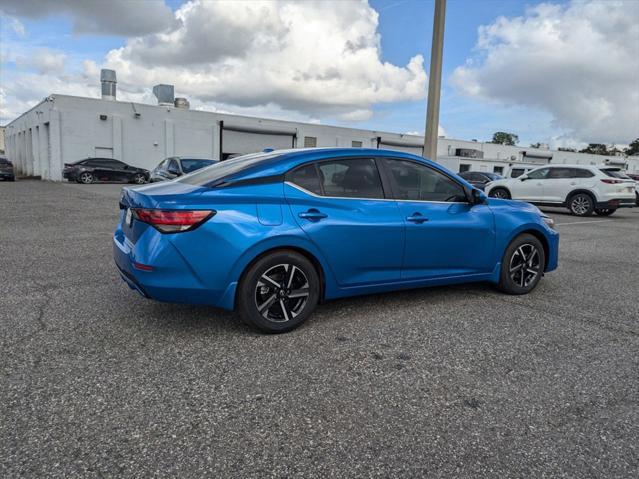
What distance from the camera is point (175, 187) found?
383 cm

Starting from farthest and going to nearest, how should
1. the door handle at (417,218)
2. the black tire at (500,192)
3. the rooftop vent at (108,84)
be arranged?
1. the rooftop vent at (108,84)
2. the black tire at (500,192)
3. the door handle at (417,218)

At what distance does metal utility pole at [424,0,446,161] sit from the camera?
1217 cm

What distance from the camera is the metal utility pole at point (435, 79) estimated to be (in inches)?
479

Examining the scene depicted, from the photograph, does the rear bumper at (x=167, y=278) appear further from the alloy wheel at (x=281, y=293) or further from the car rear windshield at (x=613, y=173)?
the car rear windshield at (x=613, y=173)

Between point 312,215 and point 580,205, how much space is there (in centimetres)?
1409

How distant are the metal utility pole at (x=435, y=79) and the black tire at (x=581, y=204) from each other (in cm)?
551

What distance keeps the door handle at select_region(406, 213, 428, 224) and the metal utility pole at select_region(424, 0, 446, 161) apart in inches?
340

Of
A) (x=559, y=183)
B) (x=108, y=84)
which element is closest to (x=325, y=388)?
(x=559, y=183)

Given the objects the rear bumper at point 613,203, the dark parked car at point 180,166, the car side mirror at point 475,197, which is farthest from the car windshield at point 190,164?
the rear bumper at point 613,203

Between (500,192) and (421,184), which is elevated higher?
(500,192)

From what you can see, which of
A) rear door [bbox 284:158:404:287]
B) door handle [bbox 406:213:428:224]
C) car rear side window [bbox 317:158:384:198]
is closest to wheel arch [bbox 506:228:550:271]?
door handle [bbox 406:213:428:224]

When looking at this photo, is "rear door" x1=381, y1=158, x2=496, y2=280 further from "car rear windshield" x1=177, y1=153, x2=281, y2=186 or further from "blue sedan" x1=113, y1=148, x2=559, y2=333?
→ "car rear windshield" x1=177, y1=153, x2=281, y2=186

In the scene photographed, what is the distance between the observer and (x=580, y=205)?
49.3ft

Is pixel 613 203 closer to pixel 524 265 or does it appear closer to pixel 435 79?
pixel 435 79
